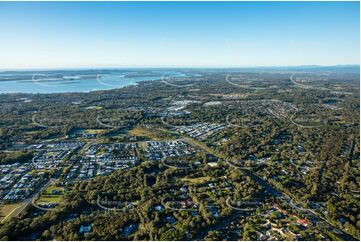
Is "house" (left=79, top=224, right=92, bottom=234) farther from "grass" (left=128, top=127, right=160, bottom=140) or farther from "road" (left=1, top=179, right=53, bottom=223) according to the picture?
"grass" (left=128, top=127, right=160, bottom=140)

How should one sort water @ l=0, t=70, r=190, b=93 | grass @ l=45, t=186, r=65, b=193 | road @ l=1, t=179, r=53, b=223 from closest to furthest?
road @ l=1, t=179, r=53, b=223 → grass @ l=45, t=186, r=65, b=193 → water @ l=0, t=70, r=190, b=93

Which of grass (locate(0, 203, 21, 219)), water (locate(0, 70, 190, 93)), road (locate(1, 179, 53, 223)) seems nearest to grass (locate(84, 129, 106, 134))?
road (locate(1, 179, 53, 223))

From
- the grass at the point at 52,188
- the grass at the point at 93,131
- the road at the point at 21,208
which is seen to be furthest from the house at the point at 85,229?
the grass at the point at 93,131

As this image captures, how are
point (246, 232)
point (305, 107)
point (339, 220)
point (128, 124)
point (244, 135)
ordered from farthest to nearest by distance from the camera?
1. point (305, 107)
2. point (128, 124)
3. point (244, 135)
4. point (339, 220)
5. point (246, 232)

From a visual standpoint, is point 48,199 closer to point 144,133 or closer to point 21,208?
point 21,208

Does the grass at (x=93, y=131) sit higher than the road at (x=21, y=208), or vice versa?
the road at (x=21, y=208)

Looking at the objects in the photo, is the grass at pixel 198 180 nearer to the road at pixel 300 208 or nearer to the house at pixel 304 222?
the road at pixel 300 208

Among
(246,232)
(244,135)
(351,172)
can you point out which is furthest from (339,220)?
(244,135)

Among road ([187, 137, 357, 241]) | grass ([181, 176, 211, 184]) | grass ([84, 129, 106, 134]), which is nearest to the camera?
road ([187, 137, 357, 241])

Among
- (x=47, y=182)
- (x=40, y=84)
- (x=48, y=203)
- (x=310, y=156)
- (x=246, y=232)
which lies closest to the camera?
(x=246, y=232)

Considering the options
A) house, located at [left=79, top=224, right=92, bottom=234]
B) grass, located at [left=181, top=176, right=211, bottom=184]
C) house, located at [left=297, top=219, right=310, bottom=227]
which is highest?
grass, located at [left=181, top=176, right=211, bottom=184]

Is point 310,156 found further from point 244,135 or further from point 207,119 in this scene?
point 207,119
